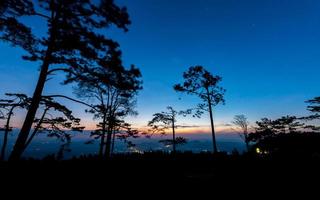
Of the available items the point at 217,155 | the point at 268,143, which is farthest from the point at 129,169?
the point at 268,143

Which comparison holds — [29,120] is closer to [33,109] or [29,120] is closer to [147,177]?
[33,109]

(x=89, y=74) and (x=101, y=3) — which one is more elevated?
(x=101, y=3)

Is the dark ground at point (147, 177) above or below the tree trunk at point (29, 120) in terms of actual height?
below

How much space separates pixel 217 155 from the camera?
12.6m

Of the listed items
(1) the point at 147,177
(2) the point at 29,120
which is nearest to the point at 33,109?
(2) the point at 29,120

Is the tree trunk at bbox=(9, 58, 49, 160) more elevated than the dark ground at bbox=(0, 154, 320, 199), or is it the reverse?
the tree trunk at bbox=(9, 58, 49, 160)

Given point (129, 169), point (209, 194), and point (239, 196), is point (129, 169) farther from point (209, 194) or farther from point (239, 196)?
point (239, 196)

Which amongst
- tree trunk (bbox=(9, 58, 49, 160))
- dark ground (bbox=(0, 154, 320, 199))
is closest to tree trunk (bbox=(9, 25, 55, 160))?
tree trunk (bbox=(9, 58, 49, 160))

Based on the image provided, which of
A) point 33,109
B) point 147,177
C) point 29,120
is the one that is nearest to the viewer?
point 29,120

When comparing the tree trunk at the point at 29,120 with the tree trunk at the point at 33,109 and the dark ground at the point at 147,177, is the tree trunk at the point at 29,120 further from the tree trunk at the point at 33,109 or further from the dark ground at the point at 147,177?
the dark ground at the point at 147,177

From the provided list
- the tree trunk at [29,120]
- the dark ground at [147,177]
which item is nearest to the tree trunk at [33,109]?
the tree trunk at [29,120]

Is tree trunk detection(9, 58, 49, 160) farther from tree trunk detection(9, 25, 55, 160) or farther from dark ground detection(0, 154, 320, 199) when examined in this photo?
dark ground detection(0, 154, 320, 199)

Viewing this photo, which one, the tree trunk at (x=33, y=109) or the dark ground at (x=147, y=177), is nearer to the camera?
the dark ground at (x=147, y=177)

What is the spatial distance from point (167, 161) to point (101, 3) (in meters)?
8.43
